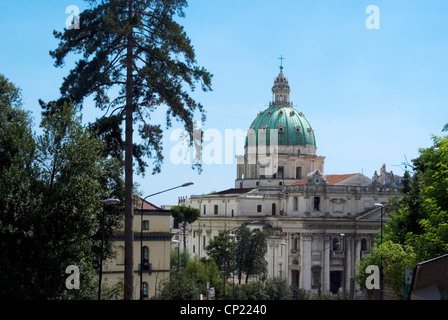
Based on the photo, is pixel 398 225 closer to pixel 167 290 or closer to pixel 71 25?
pixel 167 290

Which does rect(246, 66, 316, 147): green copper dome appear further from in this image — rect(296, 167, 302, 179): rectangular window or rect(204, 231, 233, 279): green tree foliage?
rect(204, 231, 233, 279): green tree foliage

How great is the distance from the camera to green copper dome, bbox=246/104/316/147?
10756 cm

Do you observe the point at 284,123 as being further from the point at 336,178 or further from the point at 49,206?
the point at 49,206

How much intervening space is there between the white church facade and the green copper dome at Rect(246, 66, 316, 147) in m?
0.16

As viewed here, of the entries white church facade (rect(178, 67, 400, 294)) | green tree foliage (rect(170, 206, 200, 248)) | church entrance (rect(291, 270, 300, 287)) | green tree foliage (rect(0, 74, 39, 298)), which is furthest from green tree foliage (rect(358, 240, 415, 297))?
green tree foliage (rect(170, 206, 200, 248))

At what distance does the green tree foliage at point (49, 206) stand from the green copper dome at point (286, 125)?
265 ft

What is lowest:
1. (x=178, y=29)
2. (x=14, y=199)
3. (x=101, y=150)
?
(x=14, y=199)

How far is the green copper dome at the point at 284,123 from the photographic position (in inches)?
4242
